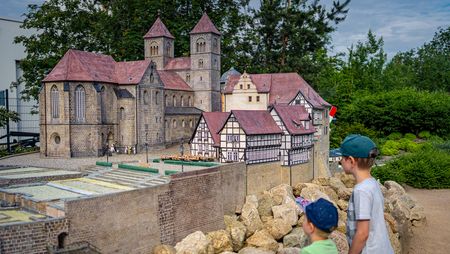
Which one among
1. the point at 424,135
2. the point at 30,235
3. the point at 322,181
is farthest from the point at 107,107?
the point at 424,135

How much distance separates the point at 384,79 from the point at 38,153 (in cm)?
4671

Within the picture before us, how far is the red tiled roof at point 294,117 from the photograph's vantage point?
31.1 m

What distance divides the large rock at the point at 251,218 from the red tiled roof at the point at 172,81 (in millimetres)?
19424

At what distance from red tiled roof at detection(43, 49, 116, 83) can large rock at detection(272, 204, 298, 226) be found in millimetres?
18283

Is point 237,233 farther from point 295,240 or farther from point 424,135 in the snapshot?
point 424,135

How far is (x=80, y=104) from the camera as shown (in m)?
34.4

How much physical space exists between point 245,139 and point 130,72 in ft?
47.4

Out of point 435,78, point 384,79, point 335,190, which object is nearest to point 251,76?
point 335,190

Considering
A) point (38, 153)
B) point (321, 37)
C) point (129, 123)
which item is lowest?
point (38, 153)

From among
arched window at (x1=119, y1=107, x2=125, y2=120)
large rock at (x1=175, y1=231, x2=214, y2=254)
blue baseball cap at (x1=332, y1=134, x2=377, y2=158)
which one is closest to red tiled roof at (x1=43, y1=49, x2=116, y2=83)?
arched window at (x1=119, y1=107, x2=125, y2=120)

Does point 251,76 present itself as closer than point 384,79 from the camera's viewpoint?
Yes

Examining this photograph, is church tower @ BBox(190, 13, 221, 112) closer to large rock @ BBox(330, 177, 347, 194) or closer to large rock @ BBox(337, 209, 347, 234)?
large rock @ BBox(330, 177, 347, 194)

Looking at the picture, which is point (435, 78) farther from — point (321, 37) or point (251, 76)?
point (251, 76)

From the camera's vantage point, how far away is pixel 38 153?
3700 cm
